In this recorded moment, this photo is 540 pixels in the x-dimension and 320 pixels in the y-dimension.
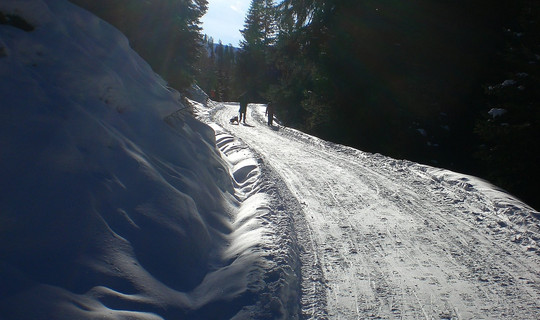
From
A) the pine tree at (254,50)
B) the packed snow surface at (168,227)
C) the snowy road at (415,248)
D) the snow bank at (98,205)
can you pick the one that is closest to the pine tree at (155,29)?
the packed snow surface at (168,227)

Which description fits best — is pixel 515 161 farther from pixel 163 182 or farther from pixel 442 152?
pixel 163 182

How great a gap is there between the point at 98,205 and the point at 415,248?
15.0 ft

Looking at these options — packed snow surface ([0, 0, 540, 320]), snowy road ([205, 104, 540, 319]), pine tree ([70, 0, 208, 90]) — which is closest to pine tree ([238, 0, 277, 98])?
pine tree ([70, 0, 208, 90])

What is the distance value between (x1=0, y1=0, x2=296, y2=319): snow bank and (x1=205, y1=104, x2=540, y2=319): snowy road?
875 millimetres

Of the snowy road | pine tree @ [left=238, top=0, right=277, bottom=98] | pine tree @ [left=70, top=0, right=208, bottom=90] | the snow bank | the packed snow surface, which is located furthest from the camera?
pine tree @ [left=238, top=0, right=277, bottom=98]

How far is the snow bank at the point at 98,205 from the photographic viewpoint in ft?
11.3

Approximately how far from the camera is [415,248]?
19.6 feet

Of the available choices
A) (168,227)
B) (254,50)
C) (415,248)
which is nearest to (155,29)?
(168,227)

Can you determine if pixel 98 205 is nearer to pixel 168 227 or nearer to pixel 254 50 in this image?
pixel 168 227

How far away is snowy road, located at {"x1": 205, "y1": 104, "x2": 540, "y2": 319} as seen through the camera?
4398mm

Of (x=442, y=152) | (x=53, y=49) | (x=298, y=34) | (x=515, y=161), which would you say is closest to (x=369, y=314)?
(x=53, y=49)

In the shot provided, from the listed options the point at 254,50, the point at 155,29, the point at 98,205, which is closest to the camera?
the point at 98,205

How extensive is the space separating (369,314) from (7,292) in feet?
11.1

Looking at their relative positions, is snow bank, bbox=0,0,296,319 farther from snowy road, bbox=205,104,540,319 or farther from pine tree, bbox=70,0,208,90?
pine tree, bbox=70,0,208,90
